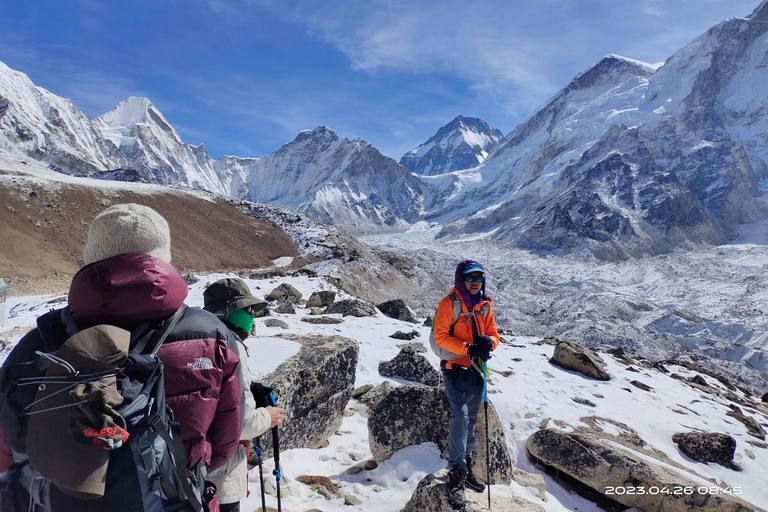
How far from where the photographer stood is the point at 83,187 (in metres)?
39.1

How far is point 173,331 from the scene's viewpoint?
6.88 ft

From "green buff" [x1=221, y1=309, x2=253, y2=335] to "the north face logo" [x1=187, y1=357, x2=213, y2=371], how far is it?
1.20m

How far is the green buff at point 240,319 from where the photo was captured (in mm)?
3338

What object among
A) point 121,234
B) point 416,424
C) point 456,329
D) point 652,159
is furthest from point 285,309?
point 652,159

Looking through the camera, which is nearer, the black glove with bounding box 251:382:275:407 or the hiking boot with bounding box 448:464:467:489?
the black glove with bounding box 251:382:275:407

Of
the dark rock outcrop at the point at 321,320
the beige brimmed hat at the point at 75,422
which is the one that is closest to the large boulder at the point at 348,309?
the dark rock outcrop at the point at 321,320

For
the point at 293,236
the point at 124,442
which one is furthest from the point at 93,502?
the point at 293,236

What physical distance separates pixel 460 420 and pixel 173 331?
3.80 m

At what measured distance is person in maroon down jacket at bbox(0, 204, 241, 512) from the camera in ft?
6.32

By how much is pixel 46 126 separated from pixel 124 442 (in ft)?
546

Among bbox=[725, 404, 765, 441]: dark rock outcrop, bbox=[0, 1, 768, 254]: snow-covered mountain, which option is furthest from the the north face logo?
bbox=[0, 1, 768, 254]: snow-covered mountain

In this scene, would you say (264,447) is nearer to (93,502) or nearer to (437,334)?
(437,334)

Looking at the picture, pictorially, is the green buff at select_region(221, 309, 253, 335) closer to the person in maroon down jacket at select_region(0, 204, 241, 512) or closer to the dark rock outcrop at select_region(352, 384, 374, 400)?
the person in maroon down jacket at select_region(0, 204, 241, 512)

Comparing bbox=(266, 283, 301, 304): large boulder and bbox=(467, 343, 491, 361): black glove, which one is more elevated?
bbox=(266, 283, 301, 304): large boulder
